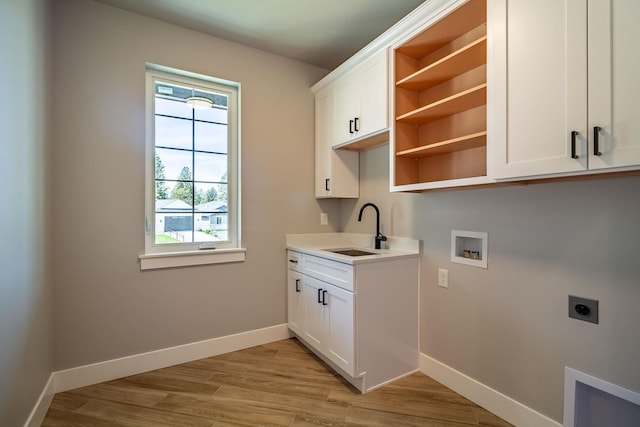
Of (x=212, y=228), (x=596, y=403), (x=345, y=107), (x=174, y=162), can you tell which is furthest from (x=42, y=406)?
(x=596, y=403)

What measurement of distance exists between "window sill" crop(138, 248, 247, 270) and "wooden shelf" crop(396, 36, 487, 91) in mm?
1930

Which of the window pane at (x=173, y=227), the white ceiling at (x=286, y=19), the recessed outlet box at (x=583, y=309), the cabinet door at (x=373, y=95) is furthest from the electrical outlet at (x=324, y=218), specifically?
the recessed outlet box at (x=583, y=309)

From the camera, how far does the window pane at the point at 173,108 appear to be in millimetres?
2359

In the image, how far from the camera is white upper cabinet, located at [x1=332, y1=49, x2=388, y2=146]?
83.0 inches

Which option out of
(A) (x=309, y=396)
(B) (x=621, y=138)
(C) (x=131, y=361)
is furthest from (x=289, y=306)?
(B) (x=621, y=138)

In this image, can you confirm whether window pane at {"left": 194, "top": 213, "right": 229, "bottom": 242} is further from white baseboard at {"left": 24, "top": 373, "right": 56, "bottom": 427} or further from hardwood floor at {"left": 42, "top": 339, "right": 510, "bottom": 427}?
white baseboard at {"left": 24, "top": 373, "right": 56, "bottom": 427}

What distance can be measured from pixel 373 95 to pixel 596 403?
2.21 metres

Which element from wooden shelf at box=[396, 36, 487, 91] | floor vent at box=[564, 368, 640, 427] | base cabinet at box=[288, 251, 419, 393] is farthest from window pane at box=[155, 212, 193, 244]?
floor vent at box=[564, 368, 640, 427]

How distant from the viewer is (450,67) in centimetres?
179

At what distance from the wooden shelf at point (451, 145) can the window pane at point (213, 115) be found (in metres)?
1.64

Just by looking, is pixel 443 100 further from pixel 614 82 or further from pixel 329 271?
pixel 329 271

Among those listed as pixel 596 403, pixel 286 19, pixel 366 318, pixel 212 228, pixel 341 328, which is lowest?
pixel 596 403

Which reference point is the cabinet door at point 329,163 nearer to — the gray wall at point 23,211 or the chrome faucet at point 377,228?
the chrome faucet at point 377,228

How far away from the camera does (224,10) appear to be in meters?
2.15
